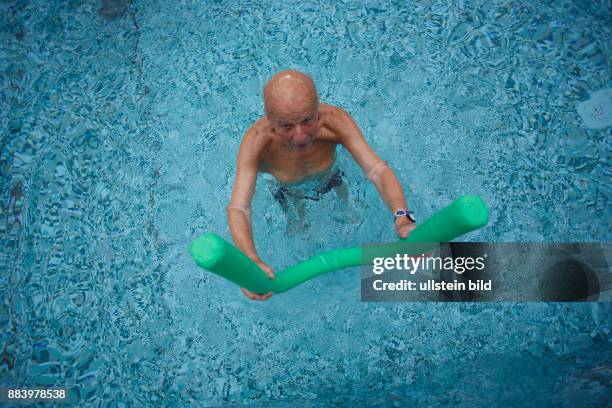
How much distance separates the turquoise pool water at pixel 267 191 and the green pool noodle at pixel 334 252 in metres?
1.05

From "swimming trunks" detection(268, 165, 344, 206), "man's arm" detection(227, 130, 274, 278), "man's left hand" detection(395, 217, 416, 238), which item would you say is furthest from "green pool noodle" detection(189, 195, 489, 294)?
"swimming trunks" detection(268, 165, 344, 206)

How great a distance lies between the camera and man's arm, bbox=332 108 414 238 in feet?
7.14

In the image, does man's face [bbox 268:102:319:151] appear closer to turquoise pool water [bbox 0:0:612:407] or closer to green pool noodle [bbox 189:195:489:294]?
green pool noodle [bbox 189:195:489:294]

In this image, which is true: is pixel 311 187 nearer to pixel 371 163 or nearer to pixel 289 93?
pixel 371 163

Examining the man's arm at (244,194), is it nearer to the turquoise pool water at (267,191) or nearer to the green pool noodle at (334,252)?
the green pool noodle at (334,252)

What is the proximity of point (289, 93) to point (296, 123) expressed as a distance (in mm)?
124

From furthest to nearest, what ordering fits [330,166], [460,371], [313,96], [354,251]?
[460,371]
[330,166]
[354,251]
[313,96]

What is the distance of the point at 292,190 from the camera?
9.03 ft

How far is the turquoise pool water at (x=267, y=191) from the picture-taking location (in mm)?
2951

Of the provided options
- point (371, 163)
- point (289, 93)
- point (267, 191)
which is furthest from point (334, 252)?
point (267, 191)

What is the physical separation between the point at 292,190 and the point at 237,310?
906mm

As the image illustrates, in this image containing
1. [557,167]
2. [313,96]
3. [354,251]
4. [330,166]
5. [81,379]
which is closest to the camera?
[313,96]

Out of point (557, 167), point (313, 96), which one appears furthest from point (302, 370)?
point (557, 167)

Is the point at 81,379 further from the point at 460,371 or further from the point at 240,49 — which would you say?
the point at 240,49
